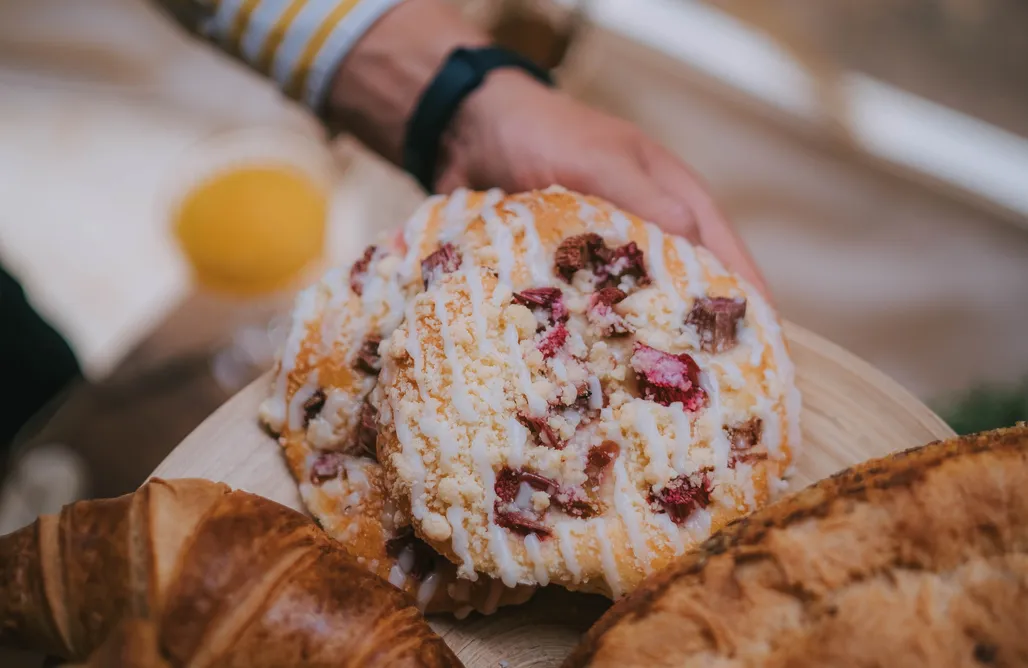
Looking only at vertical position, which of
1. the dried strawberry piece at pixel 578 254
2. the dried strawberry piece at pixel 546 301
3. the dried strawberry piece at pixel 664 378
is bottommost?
the dried strawberry piece at pixel 546 301

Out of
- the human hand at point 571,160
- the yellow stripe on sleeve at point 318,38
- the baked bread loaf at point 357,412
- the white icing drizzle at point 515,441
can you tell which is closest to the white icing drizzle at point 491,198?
the baked bread loaf at point 357,412

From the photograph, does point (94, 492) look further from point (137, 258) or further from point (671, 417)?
point (671, 417)

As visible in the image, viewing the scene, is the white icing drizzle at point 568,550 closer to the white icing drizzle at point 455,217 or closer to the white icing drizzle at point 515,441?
the white icing drizzle at point 515,441

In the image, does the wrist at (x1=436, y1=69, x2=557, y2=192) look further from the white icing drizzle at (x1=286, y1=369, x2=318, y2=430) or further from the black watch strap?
the white icing drizzle at (x1=286, y1=369, x2=318, y2=430)

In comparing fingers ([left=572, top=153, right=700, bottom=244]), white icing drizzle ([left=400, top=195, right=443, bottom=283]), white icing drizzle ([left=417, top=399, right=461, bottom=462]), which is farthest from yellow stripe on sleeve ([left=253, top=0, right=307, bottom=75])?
white icing drizzle ([left=417, top=399, right=461, bottom=462])

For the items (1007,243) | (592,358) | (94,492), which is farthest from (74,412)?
(1007,243)

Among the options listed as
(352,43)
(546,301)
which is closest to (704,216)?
(546,301)
